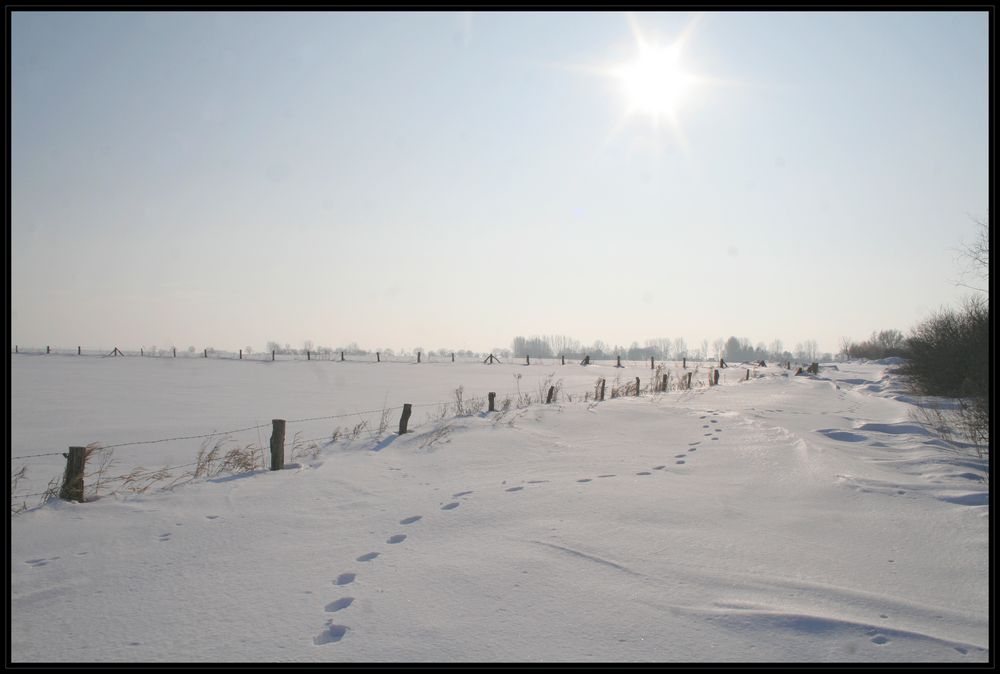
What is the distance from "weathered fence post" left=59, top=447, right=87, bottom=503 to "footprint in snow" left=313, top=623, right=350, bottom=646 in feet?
14.7

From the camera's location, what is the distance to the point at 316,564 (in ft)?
13.4

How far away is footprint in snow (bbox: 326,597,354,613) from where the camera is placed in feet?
11.0

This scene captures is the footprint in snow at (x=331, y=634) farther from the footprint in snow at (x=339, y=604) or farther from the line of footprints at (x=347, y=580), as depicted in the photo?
the footprint in snow at (x=339, y=604)

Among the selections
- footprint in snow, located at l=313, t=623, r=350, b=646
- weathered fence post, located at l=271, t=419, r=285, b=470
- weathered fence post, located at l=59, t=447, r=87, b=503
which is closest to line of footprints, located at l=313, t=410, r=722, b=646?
footprint in snow, located at l=313, t=623, r=350, b=646

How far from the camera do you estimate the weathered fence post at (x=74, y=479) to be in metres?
5.80

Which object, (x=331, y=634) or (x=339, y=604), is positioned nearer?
(x=331, y=634)

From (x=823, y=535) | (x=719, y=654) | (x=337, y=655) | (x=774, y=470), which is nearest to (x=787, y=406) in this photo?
(x=774, y=470)

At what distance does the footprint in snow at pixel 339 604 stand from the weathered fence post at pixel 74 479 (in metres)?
4.23

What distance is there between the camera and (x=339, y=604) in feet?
11.2

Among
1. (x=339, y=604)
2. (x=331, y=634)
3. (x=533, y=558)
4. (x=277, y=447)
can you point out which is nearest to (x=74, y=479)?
(x=277, y=447)

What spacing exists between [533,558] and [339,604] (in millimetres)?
1417

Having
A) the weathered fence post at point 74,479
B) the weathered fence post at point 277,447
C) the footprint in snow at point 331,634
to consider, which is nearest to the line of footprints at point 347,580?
the footprint in snow at point 331,634

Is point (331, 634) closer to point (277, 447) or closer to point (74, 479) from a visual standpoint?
point (74, 479)

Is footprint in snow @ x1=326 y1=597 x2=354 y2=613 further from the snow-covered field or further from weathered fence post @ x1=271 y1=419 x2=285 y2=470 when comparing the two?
weathered fence post @ x1=271 y1=419 x2=285 y2=470
